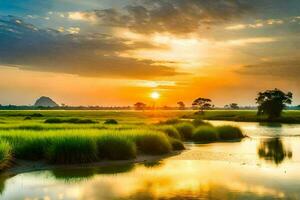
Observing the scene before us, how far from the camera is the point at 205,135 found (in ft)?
159

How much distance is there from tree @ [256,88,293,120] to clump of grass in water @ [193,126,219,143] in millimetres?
64249


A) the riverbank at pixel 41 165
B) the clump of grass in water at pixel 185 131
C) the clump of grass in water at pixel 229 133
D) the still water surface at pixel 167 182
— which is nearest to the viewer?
the still water surface at pixel 167 182

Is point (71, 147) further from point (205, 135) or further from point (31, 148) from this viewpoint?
point (205, 135)

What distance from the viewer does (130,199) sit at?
16891 millimetres

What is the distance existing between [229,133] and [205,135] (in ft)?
18.3

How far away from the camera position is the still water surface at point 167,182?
58.8ft

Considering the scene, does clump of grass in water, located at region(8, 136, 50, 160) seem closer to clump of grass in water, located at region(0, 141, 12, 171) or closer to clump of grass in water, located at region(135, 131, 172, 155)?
clump of grass in water, located at region(0, 141, 12, 171)

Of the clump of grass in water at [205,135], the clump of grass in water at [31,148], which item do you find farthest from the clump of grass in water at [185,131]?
the clump of grass in water at [31,148]

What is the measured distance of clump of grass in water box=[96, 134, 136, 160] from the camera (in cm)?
2817

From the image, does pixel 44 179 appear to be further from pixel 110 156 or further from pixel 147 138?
pixel 147 138

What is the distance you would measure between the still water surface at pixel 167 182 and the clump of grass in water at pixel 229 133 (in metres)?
22.3

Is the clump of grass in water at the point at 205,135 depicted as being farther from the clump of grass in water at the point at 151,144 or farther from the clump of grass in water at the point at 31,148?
the clump of grass in water at the point at 31,148

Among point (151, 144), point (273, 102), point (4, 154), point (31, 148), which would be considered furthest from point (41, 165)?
point (273, 102)

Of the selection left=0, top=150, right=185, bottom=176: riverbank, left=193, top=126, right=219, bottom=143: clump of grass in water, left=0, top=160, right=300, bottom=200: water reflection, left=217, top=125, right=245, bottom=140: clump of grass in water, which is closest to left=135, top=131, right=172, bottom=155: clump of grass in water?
left=0, top=150, right=185, bottom=176: riverbank
